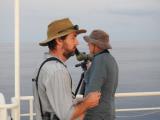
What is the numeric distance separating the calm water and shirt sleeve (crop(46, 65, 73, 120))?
38.2 m

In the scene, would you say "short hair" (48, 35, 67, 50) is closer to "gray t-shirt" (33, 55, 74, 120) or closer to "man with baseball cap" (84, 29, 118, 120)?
"gray t-shirt" (33, 55, 74, 120)

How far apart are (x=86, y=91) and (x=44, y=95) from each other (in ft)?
2.46

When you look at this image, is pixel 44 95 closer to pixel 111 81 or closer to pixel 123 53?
pixel 111 81

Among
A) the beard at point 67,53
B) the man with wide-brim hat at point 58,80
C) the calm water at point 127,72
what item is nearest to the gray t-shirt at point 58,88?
the man with wide-brim hat at point 58,80

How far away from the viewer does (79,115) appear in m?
2.71

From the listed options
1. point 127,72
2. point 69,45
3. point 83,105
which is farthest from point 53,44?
point 127,72

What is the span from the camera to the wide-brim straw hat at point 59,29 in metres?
2.75

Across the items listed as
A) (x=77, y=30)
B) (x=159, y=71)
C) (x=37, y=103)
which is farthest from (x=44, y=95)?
(x=159, y=71)

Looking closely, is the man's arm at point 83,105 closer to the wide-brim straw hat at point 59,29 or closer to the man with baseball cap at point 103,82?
the wide-brim straw hat at point 59,29

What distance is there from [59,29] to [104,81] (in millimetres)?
830

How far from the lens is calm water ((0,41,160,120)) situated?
52.7m

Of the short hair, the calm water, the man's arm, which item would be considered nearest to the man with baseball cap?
the man's arm

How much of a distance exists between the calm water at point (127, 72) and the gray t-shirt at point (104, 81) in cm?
3725

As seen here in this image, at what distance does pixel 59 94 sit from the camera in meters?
2.60
